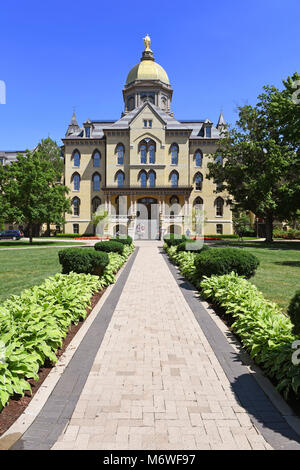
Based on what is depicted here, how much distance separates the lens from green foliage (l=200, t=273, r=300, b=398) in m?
4.35

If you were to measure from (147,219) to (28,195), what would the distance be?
17274 mm

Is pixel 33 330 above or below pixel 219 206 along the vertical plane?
below

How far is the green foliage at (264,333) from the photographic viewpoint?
171 inches

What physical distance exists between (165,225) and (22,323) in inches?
1541

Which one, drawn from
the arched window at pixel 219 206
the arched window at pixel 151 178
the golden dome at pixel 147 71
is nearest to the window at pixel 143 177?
the arched window at pixel 151 178

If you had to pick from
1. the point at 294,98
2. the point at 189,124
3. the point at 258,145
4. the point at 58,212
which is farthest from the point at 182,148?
the point at 294,98

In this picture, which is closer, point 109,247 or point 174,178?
point 109,247

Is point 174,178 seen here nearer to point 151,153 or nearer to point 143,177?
point 143,177

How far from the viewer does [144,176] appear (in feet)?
156

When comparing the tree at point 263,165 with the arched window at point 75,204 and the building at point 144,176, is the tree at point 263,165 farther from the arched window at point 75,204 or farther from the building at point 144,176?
the arched window at point 75,204

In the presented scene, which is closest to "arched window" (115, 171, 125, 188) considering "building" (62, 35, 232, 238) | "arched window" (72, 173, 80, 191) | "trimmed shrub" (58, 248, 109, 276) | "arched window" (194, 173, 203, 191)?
"building" (62, 35, 232, 238)

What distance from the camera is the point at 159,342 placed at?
6078 millimetres

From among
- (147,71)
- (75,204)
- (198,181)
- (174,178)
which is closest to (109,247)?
(174,178)

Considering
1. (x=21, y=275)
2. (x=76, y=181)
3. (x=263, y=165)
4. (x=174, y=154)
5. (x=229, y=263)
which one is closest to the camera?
(x=229, y=263)
